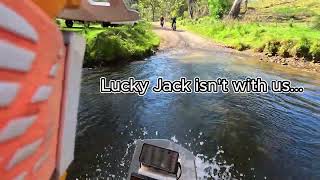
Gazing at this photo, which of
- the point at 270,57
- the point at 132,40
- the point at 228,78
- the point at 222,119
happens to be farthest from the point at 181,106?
the point at 270,57

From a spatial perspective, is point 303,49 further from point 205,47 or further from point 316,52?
point 205,47

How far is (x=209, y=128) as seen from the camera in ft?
42.7

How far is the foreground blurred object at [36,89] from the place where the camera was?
0.90 meters

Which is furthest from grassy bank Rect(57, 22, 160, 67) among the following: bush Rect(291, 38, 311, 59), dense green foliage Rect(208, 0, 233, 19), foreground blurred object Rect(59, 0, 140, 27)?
dense green foliage Rect(208, 0, 233, 19)

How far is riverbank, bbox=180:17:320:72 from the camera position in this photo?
25.1 metres

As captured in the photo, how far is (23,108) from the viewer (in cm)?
100

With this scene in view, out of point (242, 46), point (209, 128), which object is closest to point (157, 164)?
point (209, 128)

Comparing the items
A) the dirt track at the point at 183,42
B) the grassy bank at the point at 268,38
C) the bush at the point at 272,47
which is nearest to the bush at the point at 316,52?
the grassy bank at the point at 268,38

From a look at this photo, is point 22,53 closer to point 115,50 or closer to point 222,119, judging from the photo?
point 222,119

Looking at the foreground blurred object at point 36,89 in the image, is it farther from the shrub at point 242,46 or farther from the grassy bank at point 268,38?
the shrub at point 242,46

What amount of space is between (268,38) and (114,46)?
530 inches

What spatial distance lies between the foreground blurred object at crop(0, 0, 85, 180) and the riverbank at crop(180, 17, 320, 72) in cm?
2452

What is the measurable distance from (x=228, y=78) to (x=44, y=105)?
19.2m

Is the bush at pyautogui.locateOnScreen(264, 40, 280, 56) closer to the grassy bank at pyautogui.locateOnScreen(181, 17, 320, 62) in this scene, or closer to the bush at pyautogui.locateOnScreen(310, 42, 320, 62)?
the grassy bank at pyautogui.locateOnScreen(181, 17, 320, 62)
